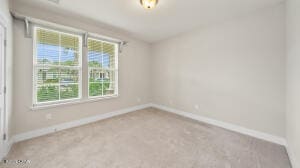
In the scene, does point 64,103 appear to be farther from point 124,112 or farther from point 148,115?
point 148,115

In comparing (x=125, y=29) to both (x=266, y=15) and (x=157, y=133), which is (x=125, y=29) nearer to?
(x=157, y=133)

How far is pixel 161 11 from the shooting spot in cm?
279

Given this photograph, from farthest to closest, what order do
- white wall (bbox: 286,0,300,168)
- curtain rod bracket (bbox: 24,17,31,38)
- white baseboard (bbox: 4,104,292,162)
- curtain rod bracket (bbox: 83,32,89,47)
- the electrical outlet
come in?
1. curtain rod bracket (bbox: 83,32,89,47)
2. the electrical outlet
3. white baseboard (bbox: 4,104,292,162)
4. curtain rod bracket (bbox: 24,17,31,38)
5. white wall (bbox: 286,0,300,168)

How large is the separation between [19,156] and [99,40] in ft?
9.47

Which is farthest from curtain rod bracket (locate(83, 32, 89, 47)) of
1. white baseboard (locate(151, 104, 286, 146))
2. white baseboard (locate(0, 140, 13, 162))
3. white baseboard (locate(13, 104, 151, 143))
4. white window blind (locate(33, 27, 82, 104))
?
white baseboard (locate(151, 104, 286, 146))

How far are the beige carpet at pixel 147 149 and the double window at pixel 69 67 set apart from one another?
917mm

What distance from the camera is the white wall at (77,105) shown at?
238 centimetres

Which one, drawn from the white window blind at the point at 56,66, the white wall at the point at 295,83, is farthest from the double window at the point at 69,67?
the white wall at the point at 295,83

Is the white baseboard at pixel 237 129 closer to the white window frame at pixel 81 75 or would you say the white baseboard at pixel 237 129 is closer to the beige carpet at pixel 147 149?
the beige carpet at pixel 147 149

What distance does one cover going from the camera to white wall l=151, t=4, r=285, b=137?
8.24ft

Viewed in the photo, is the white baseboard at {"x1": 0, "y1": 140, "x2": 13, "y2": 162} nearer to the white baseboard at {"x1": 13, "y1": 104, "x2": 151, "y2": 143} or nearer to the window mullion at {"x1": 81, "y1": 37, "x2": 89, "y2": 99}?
the white baseboard at {"x1": 13, "y1": 104, "x2": 151, "y2": 143}

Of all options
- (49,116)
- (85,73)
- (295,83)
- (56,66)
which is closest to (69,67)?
(56,66)

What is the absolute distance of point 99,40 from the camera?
11.5 feet

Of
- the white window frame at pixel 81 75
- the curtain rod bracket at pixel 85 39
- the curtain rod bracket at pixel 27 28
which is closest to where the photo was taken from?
the curtain rod bracket at pixel 27 28
